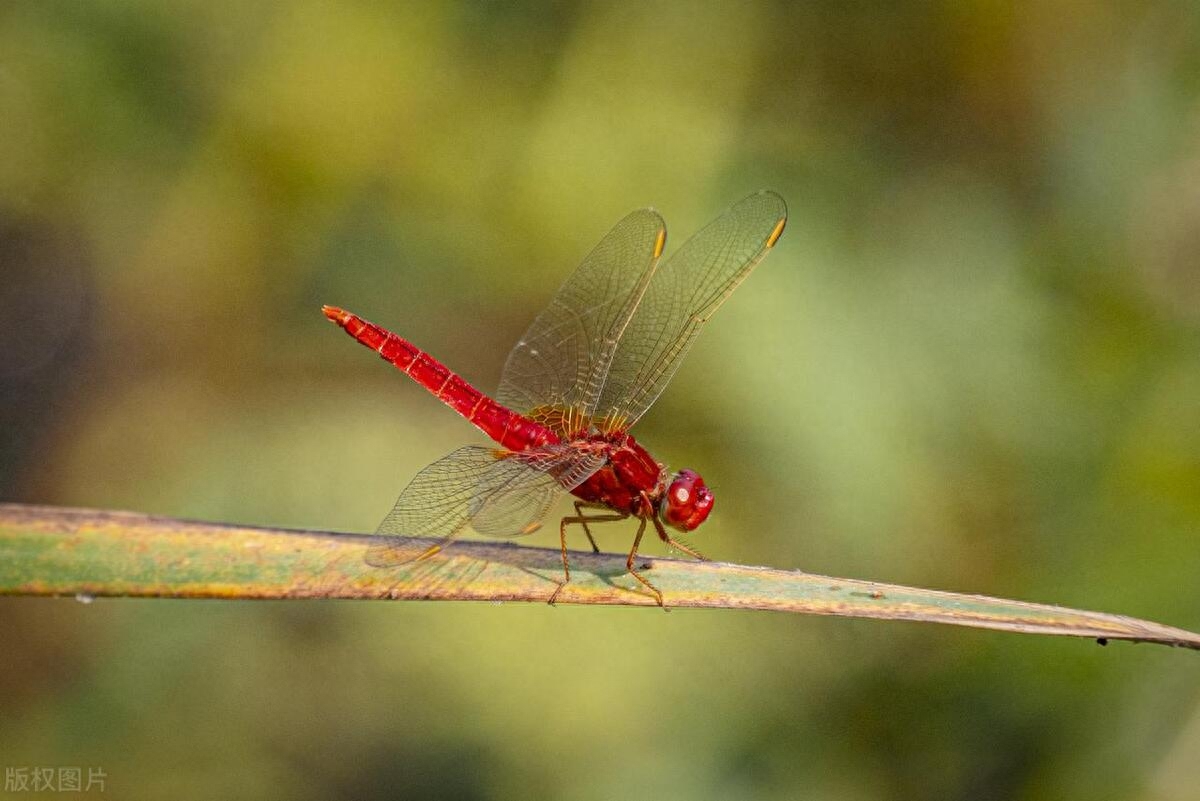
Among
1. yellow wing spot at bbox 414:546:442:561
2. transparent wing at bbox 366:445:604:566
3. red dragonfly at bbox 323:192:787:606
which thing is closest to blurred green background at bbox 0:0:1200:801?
red dragonfly at bbox 323:192:787:606

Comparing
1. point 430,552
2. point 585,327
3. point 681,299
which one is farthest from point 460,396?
point 430,552

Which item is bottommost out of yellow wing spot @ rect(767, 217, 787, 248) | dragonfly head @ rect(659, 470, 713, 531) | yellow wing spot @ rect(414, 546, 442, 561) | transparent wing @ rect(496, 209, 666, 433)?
yellow wing spot @ rect(414, 546, 442, 561)

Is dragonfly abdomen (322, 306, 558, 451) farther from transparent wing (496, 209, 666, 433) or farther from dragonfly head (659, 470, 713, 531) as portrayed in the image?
dragonfly head (659, 470, 713, 531)

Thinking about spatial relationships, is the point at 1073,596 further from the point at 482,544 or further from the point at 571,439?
the point at 482,544

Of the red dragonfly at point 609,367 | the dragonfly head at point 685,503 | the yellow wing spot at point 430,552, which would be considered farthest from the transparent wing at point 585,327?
the yellow wing spot at point 430,552

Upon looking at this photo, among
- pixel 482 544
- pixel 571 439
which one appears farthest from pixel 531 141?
pixel 482 544

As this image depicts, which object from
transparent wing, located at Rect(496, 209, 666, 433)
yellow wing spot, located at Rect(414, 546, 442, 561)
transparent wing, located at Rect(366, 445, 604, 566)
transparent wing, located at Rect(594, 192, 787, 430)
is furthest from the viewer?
transparent wing, located at Rect(496, 209, 666, 433)
